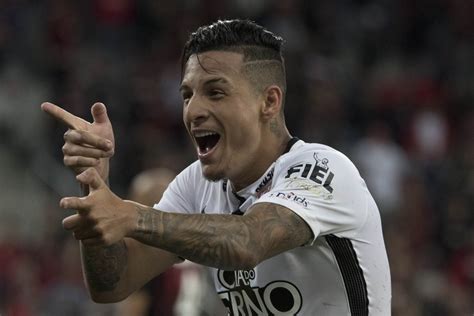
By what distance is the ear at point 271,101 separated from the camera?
14.4ft

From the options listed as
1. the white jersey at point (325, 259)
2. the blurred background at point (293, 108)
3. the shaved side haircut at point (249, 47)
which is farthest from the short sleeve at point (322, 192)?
the blurred background at point (293, 108)

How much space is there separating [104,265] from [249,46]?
1083mm

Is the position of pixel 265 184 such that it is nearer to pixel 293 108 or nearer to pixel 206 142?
pixel 206 142

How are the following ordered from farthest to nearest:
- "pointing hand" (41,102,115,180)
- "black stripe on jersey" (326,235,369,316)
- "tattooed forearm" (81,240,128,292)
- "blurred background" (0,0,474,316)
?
"blurred background" (0,0,474,316) → "tattooed forearm" (81,240,128,292) → "black stripe on jersey" (326,235,369,316) → "pointing hand" (41,102,115,180)

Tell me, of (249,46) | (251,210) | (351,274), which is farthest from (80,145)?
(351,274)

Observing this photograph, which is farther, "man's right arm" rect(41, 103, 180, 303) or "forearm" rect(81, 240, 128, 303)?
"forearm" rect(81, 240, 128, 303)

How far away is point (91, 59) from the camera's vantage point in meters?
12.6

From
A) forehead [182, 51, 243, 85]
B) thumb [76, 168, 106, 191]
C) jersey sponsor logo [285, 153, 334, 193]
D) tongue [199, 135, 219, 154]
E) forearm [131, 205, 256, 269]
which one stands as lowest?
forearm [131, 205, 256, 269]

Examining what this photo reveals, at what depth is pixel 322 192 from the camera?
3.99 metres

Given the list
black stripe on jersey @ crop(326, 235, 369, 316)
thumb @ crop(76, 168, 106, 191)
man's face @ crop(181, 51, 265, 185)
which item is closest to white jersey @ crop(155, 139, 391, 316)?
black stripe on jersey @ crop(326, 235, 369, 316)

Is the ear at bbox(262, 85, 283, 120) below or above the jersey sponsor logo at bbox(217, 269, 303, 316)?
above

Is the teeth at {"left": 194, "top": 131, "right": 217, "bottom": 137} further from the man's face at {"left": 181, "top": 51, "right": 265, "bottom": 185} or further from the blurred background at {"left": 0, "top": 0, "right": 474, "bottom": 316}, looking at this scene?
the blurred background at {"left": 0, "top": 0, "right": 474, "bottom": 316}

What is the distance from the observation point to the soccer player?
3.68m

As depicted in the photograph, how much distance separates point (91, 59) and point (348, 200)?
893 cm
